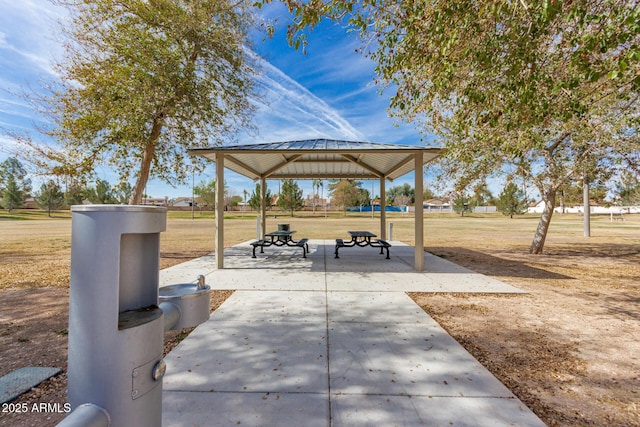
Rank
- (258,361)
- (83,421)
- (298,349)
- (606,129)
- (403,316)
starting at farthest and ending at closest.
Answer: (606,129) → (403,316) → (298,349) → (258,361) → (83,421)

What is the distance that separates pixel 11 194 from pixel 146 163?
235ft

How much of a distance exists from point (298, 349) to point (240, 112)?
28.9 ft

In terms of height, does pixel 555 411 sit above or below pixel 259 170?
below

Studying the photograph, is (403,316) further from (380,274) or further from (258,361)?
(380,274)

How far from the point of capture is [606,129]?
809cm

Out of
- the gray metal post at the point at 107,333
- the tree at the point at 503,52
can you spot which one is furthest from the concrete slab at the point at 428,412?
the tree at the point at 503,52

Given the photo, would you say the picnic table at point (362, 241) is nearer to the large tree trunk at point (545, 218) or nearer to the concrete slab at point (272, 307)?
the concrete slab at point (272, 307)

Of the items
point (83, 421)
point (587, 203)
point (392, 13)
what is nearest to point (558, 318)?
point (392, 13)

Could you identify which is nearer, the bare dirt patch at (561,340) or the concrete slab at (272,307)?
the bare dirt patch at (561,340)

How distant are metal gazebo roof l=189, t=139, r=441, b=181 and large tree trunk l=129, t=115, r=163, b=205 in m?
1.97

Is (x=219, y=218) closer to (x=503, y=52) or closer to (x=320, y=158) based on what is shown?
(x=320, y=158)

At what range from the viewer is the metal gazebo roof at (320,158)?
748 centimetres

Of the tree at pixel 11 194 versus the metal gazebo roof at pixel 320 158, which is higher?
the tree at pixel 11 194

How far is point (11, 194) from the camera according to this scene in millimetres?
55938
